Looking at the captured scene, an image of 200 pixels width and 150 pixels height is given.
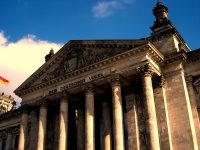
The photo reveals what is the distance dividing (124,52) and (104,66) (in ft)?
8.58

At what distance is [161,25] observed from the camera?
97.8 feet

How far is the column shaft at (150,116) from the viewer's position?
2180 centimetres

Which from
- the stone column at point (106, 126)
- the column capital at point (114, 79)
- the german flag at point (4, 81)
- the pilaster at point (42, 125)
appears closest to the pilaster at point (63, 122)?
the pilaster at point (42, 125)

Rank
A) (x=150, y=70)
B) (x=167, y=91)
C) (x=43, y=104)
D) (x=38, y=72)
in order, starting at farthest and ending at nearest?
1. (x=38, y=72)
2. (x=43, y=104)
3. (x=167, y=91)
4. (x=150, y=70)

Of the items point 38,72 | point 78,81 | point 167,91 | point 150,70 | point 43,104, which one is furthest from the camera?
point 38,72

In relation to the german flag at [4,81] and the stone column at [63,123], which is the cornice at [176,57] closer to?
the stone column at [63,123]

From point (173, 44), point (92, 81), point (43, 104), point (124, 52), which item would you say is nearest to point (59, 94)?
point (43, 104)

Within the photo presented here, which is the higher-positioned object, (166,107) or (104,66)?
(104,66)

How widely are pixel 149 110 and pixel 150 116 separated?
1.79ft

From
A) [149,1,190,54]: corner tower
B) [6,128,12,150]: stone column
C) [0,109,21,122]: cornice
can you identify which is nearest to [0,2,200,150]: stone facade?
[149,1,190,54]: corner tower

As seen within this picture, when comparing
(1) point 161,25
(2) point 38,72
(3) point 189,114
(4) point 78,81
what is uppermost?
(1) point 161,25

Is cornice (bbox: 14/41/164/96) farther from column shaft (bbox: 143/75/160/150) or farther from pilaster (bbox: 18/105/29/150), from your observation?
pilaster (bbox: 18/105/29/150)

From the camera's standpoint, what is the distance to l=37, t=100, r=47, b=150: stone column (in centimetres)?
2900

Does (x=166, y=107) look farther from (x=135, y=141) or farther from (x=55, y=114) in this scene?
(x=55, y=114)
